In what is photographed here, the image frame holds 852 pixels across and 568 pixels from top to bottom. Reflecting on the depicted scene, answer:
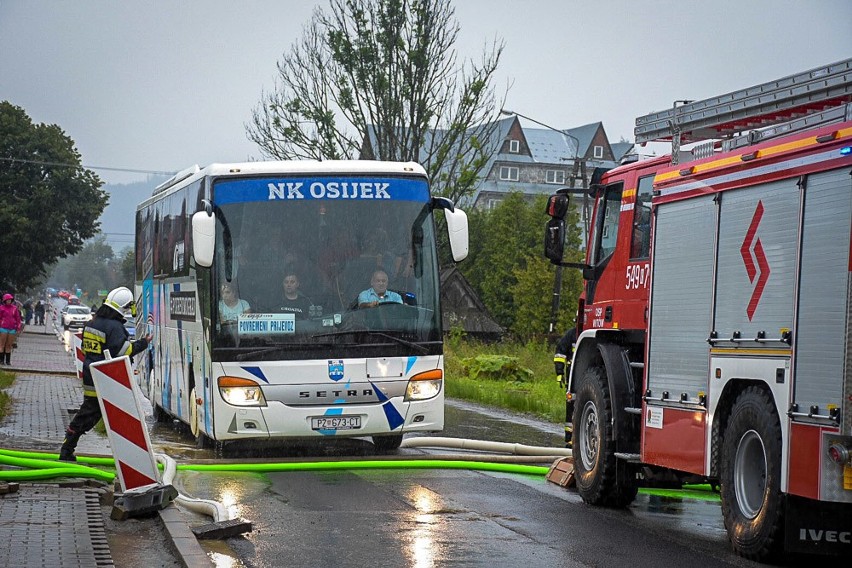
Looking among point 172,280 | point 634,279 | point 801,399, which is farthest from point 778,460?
point 172,280

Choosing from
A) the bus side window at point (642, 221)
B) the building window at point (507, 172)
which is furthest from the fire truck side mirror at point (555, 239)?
the building window at point (507, 172)

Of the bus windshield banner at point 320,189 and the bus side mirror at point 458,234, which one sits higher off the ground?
the bus windshield banner at point 320,189

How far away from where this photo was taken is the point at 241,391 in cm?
1447

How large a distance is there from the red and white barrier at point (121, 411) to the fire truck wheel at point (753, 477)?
4247 millimetres

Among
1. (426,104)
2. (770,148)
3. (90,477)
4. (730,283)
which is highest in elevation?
(426,104)

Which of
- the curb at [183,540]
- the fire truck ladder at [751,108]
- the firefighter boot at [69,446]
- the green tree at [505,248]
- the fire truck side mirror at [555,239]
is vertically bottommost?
the curb at [183,540]

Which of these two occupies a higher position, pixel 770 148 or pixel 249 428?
pixel 770 148

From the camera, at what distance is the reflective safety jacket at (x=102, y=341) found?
13.8 meters

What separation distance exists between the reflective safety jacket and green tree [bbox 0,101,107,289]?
193 ft

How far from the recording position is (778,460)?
27.0 feet

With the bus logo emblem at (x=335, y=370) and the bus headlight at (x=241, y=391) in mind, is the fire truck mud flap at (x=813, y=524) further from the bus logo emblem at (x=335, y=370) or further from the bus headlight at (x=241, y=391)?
the bus headlight at (x=241, y=391)

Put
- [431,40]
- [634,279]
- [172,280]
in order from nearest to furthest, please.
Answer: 1. [634,279]
2. [172,280]
3. [431,40]

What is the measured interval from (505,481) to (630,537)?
366cm

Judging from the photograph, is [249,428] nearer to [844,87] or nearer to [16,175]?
[844,87]
